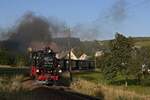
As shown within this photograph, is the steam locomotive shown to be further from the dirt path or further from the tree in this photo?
the tree

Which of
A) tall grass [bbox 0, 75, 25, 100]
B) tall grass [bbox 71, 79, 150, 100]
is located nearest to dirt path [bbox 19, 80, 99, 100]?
tall grass [bbox 0, 75, 25, 100]

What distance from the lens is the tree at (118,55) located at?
61.6 m

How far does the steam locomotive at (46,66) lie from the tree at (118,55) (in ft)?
81.6

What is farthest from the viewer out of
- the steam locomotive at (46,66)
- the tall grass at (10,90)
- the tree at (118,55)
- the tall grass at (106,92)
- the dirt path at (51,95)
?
the tree at (118,55)

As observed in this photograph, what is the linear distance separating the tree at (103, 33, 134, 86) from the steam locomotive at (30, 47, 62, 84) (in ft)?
81.6

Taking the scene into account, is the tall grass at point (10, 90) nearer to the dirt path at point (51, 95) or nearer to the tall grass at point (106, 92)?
the dirt path at point (51, 95)

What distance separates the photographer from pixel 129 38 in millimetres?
64438

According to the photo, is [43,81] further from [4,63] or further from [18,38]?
[4,63]

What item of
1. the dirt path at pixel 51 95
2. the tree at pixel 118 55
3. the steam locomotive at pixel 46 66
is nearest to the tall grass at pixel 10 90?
the dirt path at pixel 51 95

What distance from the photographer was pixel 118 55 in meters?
61.9

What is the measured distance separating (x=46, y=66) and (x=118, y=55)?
87.3ft

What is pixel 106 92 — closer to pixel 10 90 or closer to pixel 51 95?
pixel 51 95

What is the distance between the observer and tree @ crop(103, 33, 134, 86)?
6162 centimetres

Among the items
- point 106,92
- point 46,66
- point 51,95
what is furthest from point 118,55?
point 51,95
